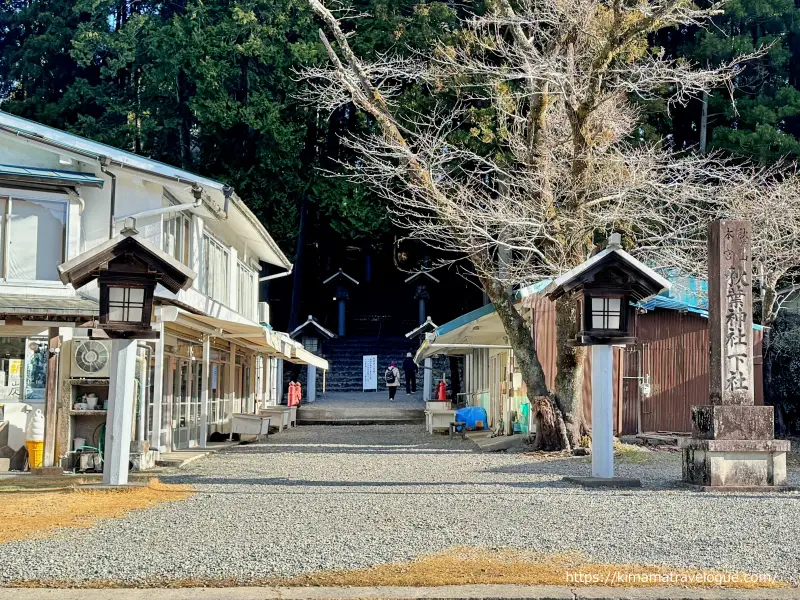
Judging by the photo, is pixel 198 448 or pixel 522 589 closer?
pixel 522 589

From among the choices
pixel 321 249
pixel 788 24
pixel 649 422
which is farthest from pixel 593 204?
pixel 321 249

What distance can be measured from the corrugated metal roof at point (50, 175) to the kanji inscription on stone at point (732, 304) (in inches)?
366

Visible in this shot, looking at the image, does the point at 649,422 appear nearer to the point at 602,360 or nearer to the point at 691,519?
the point at 602,360

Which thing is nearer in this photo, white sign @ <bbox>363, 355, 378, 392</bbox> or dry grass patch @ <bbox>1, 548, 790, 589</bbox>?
dry grass patch @ <bbox>1, 548, 790, 589</bbox>

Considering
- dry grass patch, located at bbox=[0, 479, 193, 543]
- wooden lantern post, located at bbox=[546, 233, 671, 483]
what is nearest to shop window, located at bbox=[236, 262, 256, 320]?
dry grass patch, located at bbox=[0, 479, 193, 543]

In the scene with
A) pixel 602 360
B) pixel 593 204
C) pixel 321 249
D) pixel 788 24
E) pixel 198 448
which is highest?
pixel 788 24

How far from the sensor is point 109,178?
1503 centimetres

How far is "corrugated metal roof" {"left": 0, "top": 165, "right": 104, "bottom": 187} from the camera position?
14188 millimetres

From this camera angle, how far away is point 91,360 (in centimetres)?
1445

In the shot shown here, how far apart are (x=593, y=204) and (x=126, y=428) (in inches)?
339

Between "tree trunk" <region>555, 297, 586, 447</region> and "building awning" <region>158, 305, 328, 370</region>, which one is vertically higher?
"building awning" <region>158, 305, 328, 370</region>

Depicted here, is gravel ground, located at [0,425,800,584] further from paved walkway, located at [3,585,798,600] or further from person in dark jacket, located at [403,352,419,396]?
person in dark jacket, located at [403,352,419,396]

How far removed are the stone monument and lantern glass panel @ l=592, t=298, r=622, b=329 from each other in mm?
1121

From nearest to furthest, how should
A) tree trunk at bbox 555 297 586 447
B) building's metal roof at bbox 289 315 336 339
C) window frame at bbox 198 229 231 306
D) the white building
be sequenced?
the white building < tree trunk at bbox 555 297 586 447 < window frame at bbox 198 229 231 306 < building's metal roof at bbox 289 315 336 339
